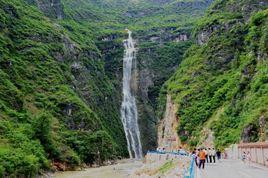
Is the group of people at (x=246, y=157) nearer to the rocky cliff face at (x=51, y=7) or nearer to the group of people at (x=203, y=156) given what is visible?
the group of people at (x=203, y=156)

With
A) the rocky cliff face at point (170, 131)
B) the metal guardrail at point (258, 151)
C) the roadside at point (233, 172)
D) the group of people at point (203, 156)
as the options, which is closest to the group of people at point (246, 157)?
the metal guardrail at point (258, 151)

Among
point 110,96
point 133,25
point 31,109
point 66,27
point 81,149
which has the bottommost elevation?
point 81,149

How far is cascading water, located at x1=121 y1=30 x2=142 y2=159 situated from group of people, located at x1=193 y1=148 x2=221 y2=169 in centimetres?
6658

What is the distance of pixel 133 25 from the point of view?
602 ft

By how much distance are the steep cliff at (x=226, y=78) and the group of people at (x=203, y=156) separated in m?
8.50

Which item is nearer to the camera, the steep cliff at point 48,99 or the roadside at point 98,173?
the roadside at point 98,173

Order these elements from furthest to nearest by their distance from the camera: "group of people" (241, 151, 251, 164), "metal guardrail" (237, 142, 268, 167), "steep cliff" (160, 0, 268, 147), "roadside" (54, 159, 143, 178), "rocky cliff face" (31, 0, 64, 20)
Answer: "rocky cliff face" (31, 0, 64, 20) → "steep cliff" (160, 0, 268, 147) → "roadside" (54, 159, 143, 178) → "group of people" (241, 151, 251, 164) → "metal guardrail" (237, 142, 268, 167)

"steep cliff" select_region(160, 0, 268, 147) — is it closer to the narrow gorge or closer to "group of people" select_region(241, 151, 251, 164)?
the narrow gorge

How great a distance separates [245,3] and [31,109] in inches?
2104

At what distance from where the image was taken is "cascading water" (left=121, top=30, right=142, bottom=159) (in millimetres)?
121250

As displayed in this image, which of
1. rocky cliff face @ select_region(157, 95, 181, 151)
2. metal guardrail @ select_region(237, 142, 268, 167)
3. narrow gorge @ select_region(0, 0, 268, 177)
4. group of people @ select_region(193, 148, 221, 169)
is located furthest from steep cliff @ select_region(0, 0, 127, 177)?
metal guardrail @ select_region(237, 142, 268, 167)

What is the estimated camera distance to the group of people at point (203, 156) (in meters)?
37.8

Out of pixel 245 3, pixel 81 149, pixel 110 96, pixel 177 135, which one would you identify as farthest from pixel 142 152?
pixel 245 3

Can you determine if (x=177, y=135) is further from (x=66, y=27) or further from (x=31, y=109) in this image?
(x=66, y=27)
